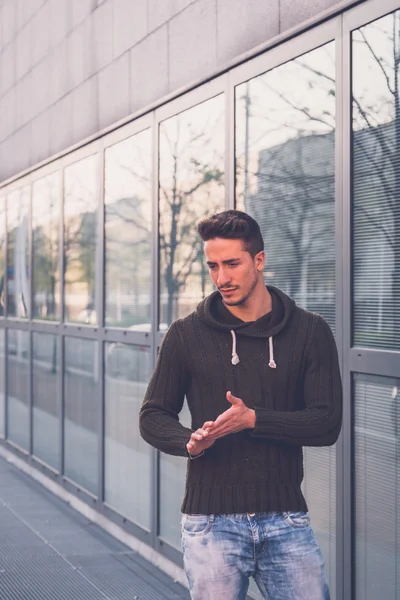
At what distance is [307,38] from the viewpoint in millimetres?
Result: 4848

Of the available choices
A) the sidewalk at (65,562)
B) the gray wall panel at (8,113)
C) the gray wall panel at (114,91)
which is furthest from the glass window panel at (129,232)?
the gray wall panel at (8,113)

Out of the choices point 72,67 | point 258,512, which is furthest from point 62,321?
point 258,512

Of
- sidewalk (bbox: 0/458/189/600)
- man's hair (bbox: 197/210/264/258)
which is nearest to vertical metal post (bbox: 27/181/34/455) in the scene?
sidewalk (bbox: 0/458/189/600)

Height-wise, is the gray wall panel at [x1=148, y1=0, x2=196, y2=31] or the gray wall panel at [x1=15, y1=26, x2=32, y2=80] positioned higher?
the gray wall panel at [x1=15, y1=26, x2=32, y2=80]

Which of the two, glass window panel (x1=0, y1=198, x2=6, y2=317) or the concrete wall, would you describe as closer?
the concrete wall

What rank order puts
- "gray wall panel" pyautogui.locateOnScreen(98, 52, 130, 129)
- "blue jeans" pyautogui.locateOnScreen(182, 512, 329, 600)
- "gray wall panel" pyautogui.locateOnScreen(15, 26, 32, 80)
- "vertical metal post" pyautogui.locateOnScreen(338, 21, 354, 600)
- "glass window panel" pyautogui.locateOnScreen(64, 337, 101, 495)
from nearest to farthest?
"blue jeans" pyautogui.locateOnScreen(182, 512, 329, 600)
"vertical metal post" pyautogui.locateOnScreen(338, 21, 354, 600)
"gray wall panel" pyautogui.locateOnScreen(98, 52, 130, 129)
"glass window panel" pyautogui.locateOnScreen(64, 337, 101, 495)
"gray wall panel" pyautogui.locateOnScreen(15, 26, 32, 80)

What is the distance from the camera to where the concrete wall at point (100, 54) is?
5.71 m

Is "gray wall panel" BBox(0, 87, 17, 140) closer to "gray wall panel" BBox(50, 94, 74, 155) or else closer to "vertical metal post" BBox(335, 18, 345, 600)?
"gray wall panel" BBox(50, 94, 74, 155)

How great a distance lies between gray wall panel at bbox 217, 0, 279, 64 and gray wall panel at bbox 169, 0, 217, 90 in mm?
114

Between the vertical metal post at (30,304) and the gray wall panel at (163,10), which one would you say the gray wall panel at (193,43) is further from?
the vertical metal post at (30,304)

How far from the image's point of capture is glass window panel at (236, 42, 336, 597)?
4.69 m

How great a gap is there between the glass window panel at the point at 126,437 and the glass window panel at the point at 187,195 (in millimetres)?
714

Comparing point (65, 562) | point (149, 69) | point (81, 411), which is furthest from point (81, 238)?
point (65, 562)

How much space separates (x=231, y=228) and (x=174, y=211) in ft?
12.2
